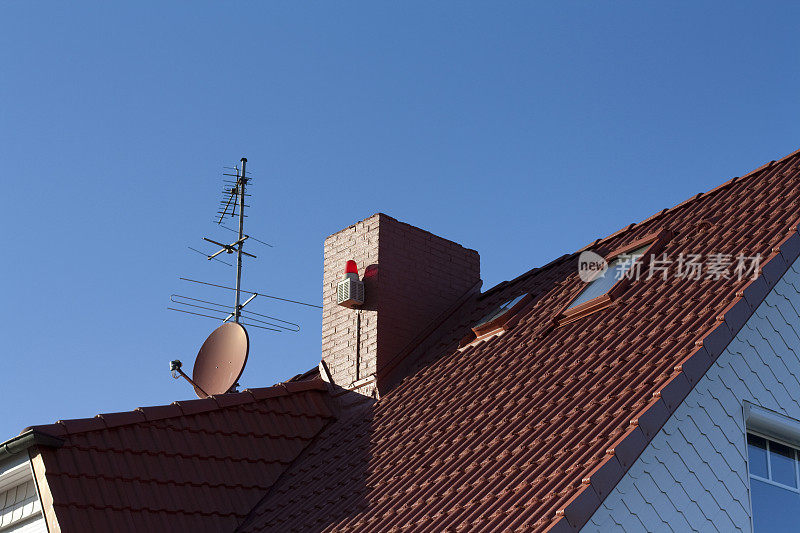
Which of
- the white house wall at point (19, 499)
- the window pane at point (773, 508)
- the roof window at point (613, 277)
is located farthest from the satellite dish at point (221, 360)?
the window pane at point (773, 508)

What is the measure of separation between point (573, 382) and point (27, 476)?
562cm

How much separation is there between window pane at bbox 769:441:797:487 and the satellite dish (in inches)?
292

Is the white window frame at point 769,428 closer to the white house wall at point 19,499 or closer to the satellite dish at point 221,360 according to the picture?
the white house wall at point 19,499

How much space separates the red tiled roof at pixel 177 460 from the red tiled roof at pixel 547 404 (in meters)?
0.36

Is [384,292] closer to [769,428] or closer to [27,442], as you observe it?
[27,442]

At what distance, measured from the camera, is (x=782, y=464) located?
9.63 meters

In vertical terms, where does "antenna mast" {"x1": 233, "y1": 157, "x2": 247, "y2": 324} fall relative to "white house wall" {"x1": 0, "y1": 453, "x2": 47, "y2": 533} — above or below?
above

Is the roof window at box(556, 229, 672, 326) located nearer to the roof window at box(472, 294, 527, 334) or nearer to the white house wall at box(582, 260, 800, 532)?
the roof window at box(472, 294, 527, 334)

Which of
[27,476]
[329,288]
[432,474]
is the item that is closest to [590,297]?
[432,474]

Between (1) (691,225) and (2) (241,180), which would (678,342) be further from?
(2) (241,180)

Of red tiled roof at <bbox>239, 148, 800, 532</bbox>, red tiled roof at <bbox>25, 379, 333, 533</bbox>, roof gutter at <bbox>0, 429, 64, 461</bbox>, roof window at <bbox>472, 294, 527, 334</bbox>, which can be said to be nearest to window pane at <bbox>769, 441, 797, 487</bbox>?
red tiled roof at <bbox>239, 148, 800, 532</bbox>

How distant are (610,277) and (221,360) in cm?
575

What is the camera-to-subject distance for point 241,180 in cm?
1955

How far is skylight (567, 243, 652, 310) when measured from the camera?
1193 cm
